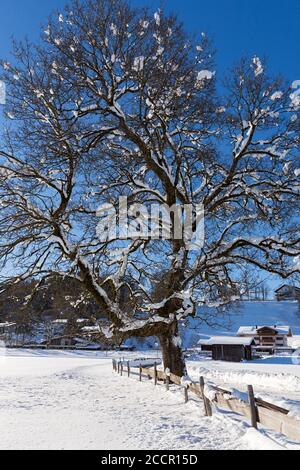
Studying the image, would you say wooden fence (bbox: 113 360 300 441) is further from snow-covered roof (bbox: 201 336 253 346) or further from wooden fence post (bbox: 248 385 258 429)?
snow-covered roof (bbox: 201 336 253 346)

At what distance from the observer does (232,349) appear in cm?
5666

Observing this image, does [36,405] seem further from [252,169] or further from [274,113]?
[274,113]

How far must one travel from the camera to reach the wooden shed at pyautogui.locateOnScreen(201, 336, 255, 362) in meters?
55.6

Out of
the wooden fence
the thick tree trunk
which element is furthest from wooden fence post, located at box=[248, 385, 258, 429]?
the thick tree trunk

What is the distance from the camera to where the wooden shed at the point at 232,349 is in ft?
182

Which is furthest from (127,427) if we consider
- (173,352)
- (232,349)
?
(232,349)

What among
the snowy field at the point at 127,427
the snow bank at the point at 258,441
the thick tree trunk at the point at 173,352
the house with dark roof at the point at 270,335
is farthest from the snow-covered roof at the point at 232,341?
the snow bank at the point at 258,441

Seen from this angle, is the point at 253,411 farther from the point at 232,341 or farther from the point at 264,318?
the point at 264,318

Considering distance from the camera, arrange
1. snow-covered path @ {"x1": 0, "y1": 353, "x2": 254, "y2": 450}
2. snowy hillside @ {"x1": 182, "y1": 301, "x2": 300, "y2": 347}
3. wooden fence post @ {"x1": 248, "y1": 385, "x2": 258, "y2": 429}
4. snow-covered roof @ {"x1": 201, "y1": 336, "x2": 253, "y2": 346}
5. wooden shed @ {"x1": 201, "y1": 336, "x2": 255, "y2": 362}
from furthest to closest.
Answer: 1. snowy hillside @ {"x1": 182, "y1": 301, "x2": 300, "y2": 347}
2. snow-covered roof @ {"x1": 201, "y1": 336, "x2": 253, "y2": 346}
3. wooden shed @ {"x1": 201, "y1": 336, "x2": 255, "y2": 362}
4. wooden fence post @ {"x1": 248, "y1": 385, "x2": 258, "y2": 429}
5. snow-covered path @ {"x1": 0, "y1": 353, "x2": 254, "y2": 450}

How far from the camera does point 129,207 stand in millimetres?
13352

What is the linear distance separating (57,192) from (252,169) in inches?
239

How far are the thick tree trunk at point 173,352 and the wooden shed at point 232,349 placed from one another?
43.7m

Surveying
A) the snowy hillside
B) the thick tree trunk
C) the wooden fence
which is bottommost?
the wooden fence

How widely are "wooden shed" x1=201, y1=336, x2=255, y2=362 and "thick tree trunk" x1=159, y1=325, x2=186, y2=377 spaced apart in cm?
4371
